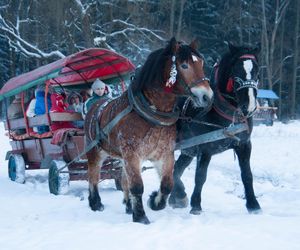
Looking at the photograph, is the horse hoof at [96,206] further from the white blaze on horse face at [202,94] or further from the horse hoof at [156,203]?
the white blaze on horse face at [202,94]

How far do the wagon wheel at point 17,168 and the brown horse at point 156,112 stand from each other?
3621mm

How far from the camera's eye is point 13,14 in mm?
23797

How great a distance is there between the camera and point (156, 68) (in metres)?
4.82

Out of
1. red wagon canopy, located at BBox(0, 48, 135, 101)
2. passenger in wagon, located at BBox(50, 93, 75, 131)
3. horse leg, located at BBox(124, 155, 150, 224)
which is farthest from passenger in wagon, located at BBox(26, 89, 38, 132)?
horse leg, located at BBox(124, 155, 150, 224)

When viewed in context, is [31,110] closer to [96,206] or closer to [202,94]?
[96,206]

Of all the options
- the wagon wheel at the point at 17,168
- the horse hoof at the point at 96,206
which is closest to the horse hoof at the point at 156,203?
the horse hoof at the point at 96,206

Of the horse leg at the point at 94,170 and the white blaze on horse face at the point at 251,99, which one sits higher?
the white blaze on horse face at the point at 251,99

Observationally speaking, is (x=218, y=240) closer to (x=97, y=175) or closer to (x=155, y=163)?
(x=155, y=163)

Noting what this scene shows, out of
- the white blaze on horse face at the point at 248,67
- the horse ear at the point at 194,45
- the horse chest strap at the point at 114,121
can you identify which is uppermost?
→ the horse ear at the point at 194,45

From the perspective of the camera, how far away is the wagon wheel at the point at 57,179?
22.9ft

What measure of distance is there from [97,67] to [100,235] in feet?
14.9

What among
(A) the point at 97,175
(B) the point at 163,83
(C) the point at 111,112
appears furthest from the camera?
(A) the point at 97,175

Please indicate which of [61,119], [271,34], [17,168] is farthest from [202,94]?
[271,34]

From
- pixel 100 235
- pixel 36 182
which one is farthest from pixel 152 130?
pixel 36 182
